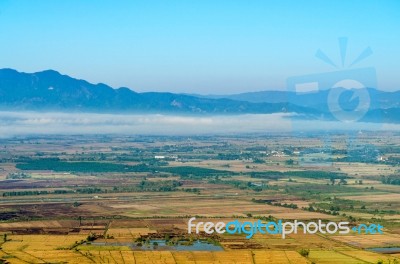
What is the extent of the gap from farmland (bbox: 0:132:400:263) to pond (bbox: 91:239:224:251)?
52 mm

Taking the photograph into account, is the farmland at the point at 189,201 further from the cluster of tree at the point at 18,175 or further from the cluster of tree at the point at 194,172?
the cluster of tree at the point at 18,175

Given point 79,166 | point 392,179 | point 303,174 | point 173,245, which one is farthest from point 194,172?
point 173,245

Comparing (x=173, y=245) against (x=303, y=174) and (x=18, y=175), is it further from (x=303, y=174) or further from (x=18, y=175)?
(x=18, y=175)

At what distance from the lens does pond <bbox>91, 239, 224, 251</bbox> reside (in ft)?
104

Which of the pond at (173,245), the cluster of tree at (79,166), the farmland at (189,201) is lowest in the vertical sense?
the pond at (173,245)

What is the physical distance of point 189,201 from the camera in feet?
160

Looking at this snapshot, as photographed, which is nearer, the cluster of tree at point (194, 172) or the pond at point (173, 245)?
the pond at point (173, 245)

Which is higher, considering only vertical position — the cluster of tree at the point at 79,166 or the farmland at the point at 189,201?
the cluster of tree at the point at 79,166

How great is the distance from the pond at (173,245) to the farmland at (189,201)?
0.17ft

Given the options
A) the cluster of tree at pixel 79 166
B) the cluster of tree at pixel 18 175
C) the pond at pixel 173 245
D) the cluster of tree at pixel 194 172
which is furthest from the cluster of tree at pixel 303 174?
the pond at pixel 173 245

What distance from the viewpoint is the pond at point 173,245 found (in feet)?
104

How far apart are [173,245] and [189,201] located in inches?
628

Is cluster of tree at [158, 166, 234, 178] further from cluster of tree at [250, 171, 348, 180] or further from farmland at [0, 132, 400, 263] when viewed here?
cluster of tree at [250, 171, 348, 180]

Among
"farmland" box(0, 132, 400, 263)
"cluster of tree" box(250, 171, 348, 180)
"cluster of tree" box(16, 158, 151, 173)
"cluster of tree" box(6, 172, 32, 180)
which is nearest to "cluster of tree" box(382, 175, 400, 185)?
"farmland" box(0, 132, 400, 263)
